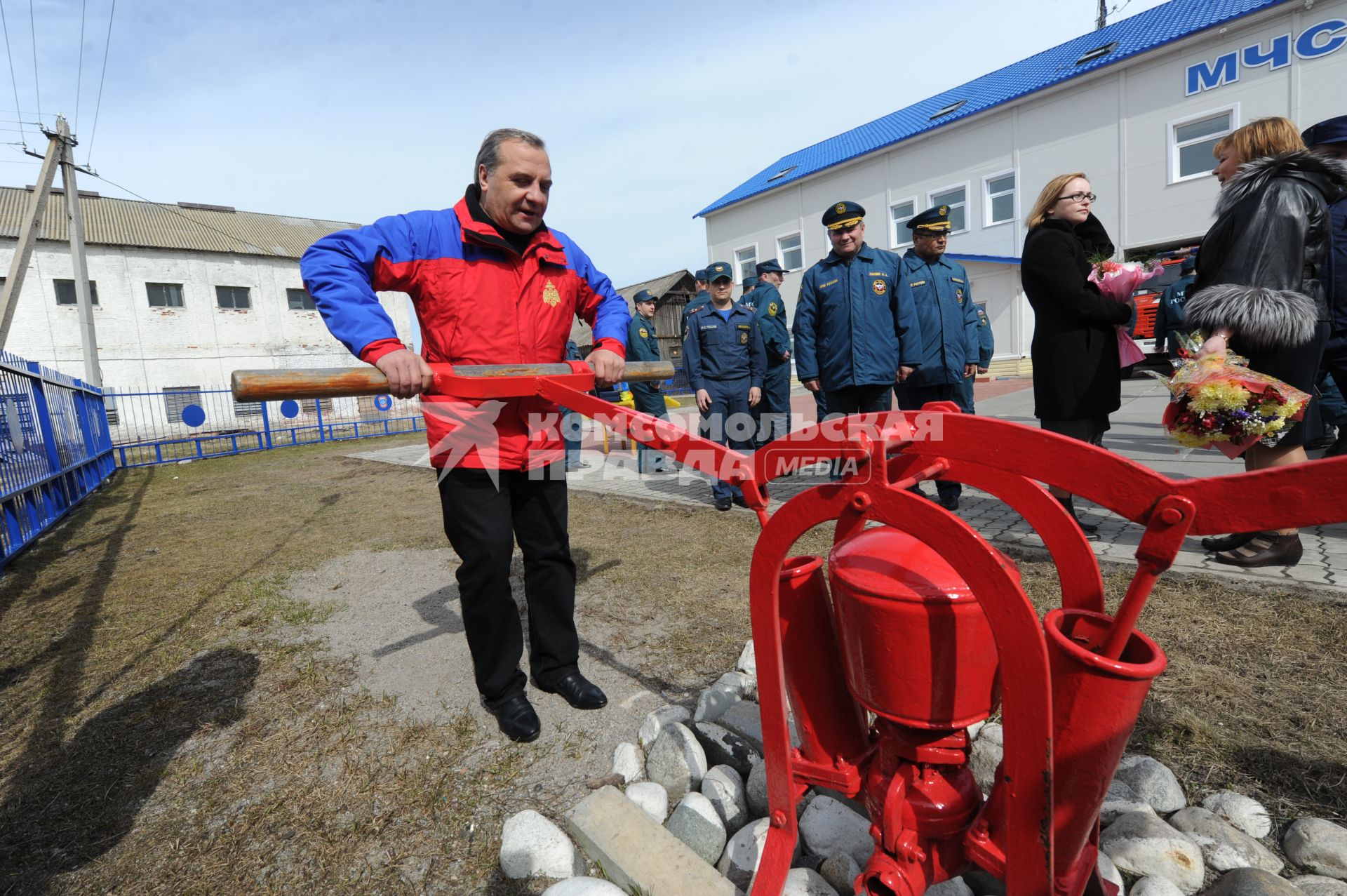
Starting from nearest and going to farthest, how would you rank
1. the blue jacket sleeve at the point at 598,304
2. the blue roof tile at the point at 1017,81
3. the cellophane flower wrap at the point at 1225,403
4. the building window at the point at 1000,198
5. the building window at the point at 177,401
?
1. the cellophane flower wrap at the point at 1225,403
2. the blue jacket sleeve at the point at 598,304
3. the blue roof tile at the point at 1017,81
4. the building window at the point at 177,401
5. the building window at the point at 1000,198

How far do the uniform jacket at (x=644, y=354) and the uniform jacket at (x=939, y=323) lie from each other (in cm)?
336

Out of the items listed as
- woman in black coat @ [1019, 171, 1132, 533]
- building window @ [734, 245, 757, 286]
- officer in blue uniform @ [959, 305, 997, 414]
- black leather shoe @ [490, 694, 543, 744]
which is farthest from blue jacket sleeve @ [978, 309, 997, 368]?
building window @ [734, 245, 757, 286]

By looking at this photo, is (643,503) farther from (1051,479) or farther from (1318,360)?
(1051,479)

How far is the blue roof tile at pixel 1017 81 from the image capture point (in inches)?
669

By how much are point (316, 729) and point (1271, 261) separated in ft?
13.7

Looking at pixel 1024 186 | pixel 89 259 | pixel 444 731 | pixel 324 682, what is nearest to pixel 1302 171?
pixel 444 731

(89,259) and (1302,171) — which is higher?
(89,259)

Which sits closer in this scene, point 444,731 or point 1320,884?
point 1320,884

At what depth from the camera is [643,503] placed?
→ 6.12 metres

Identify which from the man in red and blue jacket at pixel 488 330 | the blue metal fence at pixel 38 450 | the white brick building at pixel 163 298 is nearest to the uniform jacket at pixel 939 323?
the man in red and blue jacket at pixel 488 330

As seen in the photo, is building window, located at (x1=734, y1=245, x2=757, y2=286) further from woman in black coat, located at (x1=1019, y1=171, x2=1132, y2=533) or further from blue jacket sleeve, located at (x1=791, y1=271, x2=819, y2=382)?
woman in black coat, located at (x1=1019, y1=171, x2=1132, y2=533)

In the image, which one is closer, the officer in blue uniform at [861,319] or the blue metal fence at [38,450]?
the officer in blue uniform at [861,319]

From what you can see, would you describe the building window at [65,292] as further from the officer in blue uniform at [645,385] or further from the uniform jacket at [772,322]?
the uniform jacket at [772,322]

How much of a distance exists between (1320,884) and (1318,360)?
258 centimetres
